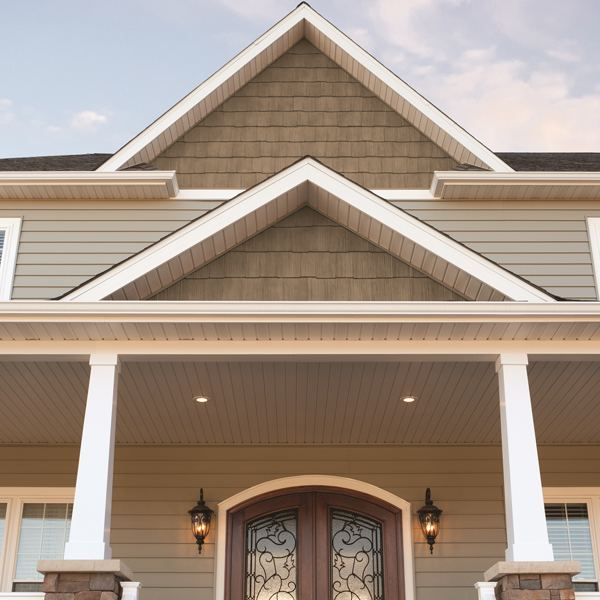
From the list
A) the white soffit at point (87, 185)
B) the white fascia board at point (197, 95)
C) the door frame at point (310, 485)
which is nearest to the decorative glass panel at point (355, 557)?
the door frame at point (310, 485)

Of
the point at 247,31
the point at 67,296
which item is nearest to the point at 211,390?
the point at 67,296

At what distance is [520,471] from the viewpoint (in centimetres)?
530

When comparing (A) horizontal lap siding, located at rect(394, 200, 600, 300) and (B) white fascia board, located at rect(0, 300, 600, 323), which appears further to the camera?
(A) horizontal lap siding, located at rect(394, 200, 600, 300)

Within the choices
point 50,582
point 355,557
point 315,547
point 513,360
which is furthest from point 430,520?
point 50,582

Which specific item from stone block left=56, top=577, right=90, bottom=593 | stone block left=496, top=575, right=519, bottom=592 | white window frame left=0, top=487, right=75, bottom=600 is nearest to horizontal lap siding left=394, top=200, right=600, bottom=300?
stone block left=496, top=575, right=519, bottom=592

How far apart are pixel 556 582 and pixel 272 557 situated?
3.40 m

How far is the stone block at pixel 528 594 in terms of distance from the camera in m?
4.82

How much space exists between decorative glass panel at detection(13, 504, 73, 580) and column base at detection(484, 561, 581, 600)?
4851mm

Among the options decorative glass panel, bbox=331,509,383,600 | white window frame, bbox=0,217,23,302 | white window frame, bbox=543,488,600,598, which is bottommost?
decorative glass panel, bbox=331,509,383,600

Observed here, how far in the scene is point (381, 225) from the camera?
6.11 meters

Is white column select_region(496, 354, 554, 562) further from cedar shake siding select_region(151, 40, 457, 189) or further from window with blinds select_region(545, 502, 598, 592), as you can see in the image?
cedar shake siding select_region(151, 40, 457, 189)

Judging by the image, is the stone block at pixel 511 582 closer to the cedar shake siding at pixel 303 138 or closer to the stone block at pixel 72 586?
the stone block at pixel 72 586

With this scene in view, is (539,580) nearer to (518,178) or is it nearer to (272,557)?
(272,557)

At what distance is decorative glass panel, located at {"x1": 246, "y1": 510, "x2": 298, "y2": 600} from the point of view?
290 inches
